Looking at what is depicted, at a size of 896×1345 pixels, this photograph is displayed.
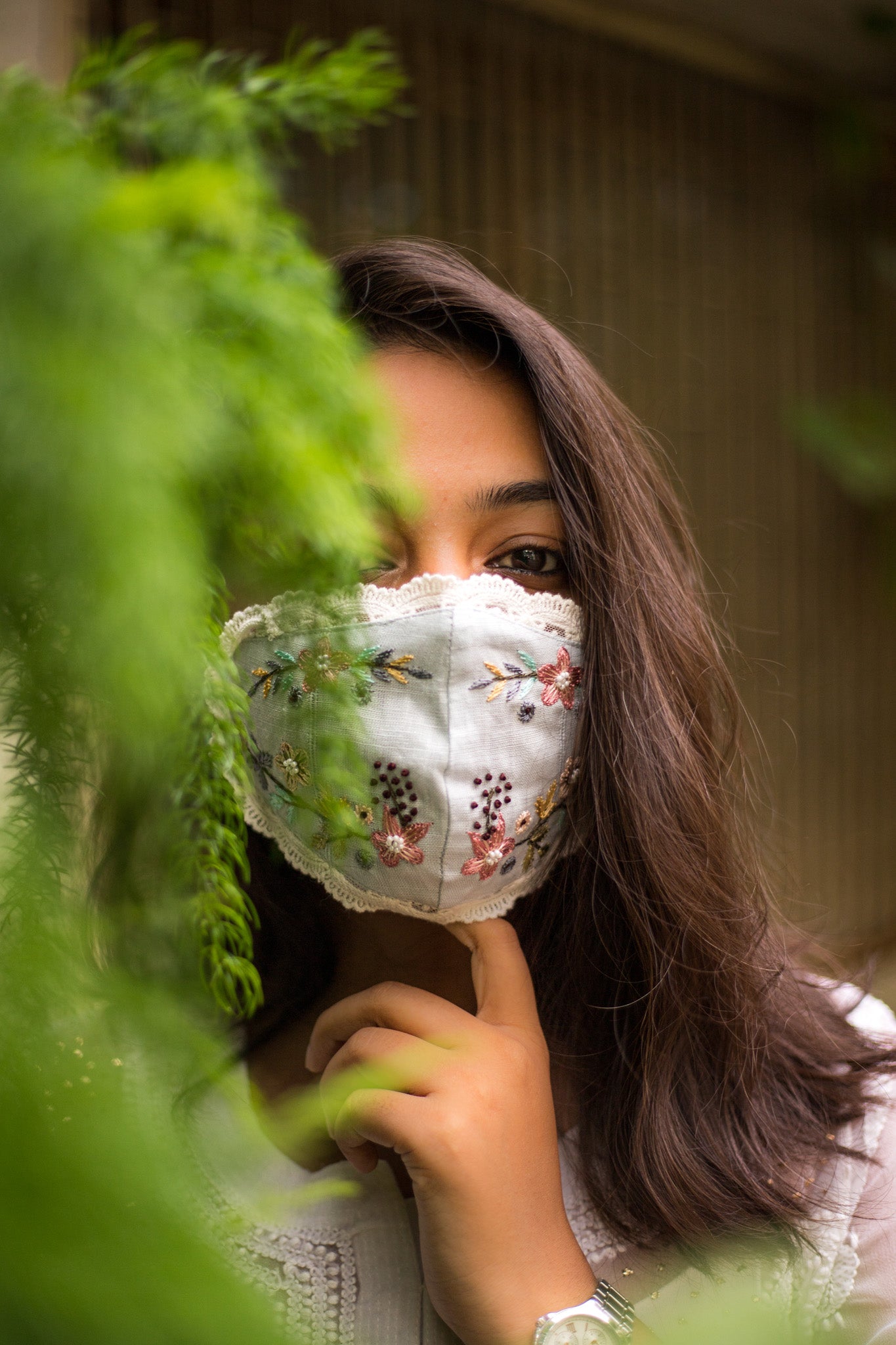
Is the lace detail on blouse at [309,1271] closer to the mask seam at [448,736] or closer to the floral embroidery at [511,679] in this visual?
the mask seam at [448,736]

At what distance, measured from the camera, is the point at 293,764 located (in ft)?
2.78

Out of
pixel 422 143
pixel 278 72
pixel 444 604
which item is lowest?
pixel 444 604

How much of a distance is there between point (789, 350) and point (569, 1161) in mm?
2711

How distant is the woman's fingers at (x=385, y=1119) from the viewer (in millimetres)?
812

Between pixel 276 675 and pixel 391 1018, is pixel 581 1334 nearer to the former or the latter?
pixel 391 1018

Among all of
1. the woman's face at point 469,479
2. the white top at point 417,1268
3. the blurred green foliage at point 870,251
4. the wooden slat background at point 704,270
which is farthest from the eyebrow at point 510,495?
the blurred green foliage at point 870,251

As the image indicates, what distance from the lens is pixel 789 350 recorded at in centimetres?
307

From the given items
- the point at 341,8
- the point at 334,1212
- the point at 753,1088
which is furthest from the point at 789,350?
the point at 334,1212

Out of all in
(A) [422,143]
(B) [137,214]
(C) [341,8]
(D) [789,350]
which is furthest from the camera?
(D) [789,350]

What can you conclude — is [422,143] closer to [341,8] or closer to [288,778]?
[341,8]

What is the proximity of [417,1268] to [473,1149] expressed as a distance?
0.26 meters

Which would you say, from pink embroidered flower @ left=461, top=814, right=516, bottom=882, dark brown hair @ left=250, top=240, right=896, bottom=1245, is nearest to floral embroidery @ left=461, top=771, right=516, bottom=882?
pink embroidered flower @ left=461, top=814, right=516, bottom=882

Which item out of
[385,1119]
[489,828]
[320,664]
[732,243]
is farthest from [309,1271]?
[732,243]

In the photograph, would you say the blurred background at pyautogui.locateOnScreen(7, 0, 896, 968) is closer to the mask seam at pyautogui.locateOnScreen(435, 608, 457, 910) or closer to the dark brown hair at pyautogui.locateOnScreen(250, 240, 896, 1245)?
the dark brown hair at pyautogui.locateOnScreen(250, 240, 896, 1245)
